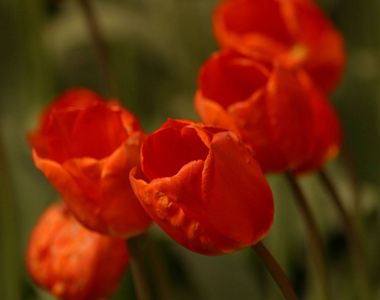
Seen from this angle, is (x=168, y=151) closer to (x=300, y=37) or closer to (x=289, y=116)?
(x=289, y=116)

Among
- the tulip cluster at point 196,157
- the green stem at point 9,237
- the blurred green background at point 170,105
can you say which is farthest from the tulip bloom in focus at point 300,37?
the green stem at point 9,237

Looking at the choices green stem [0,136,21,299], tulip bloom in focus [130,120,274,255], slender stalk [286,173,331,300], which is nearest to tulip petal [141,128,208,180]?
tulip bloom in focus [130,120,274,255]

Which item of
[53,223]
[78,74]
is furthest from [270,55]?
[78,74]

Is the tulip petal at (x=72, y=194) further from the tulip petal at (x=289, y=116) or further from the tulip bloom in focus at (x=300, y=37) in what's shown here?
the tulip bloom in focus at (x=300, y=37)

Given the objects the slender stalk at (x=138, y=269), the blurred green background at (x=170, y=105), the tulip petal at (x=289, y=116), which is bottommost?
the blurred green background at (x=170, y=105)

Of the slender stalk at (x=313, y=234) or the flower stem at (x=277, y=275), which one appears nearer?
the flower stem at (x=277, y=275)

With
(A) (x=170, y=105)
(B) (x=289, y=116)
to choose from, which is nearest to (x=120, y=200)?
(B) (x=289, y=116)

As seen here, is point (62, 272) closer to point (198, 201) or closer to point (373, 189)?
point (198, 201)

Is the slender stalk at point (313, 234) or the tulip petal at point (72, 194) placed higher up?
the tulip petal at point (72, 194)

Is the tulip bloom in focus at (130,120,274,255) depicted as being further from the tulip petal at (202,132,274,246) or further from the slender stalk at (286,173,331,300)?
the slender stalk at (286,173,331,300)
